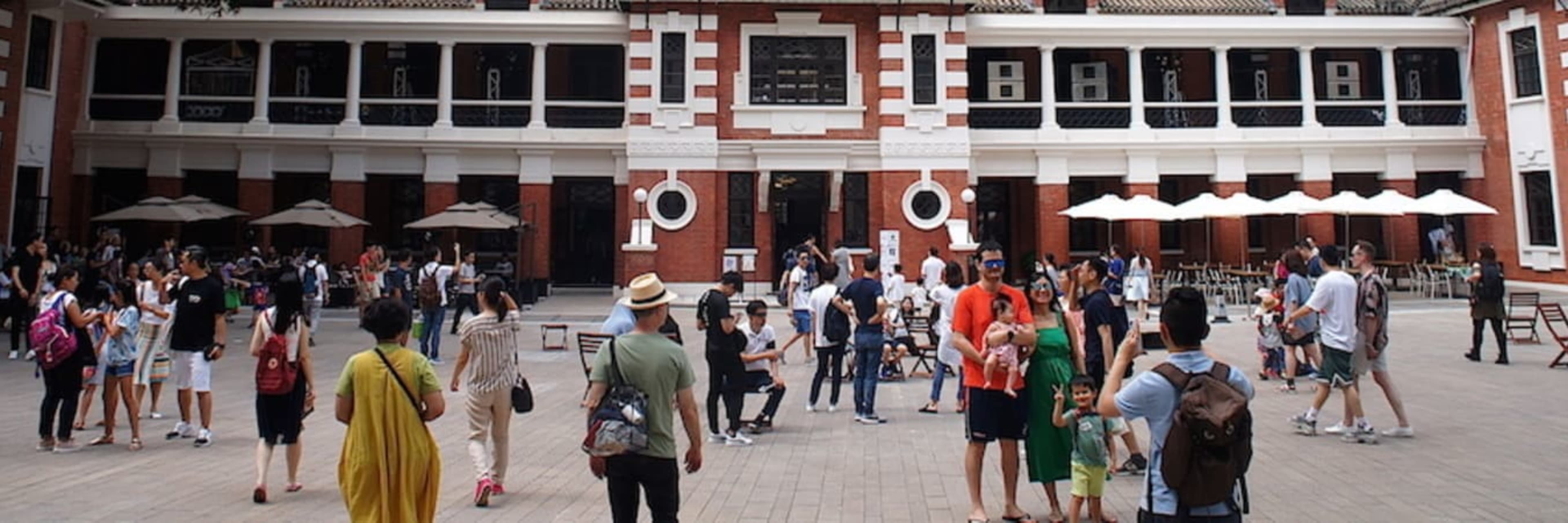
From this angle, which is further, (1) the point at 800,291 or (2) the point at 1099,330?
(1) the point at 800,291

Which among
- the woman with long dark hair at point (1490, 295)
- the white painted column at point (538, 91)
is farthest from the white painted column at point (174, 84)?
the woman with long dark hair at point (1490, 295)

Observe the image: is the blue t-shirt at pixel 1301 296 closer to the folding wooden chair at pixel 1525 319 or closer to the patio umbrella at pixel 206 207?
the folding wooden chair at pixel 1525 319

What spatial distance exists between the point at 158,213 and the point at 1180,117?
28.4 meters

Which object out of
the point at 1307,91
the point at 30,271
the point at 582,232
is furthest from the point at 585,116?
the point at 1307,91

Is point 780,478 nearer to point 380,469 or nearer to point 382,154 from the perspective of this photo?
point 380,469

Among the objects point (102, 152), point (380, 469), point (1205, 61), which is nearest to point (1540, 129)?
point (1205, 61)

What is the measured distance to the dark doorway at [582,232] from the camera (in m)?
28.1

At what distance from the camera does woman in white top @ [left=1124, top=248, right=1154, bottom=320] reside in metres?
19.3

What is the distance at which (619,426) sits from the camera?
402 centimetres

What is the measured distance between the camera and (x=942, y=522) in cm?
561

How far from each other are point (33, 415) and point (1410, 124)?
32636mm

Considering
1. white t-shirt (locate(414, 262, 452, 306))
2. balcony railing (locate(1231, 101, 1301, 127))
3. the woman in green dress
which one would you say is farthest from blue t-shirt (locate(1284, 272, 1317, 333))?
balcony railing (locate(1231, 101, 1301, 127))

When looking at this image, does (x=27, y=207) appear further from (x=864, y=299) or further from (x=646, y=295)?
(x=646, y=295)

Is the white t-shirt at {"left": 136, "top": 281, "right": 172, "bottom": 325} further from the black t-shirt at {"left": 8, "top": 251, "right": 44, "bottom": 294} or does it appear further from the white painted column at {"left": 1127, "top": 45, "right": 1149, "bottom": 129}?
the white painted column at {"left": 1127, "top": 45, "right": 1149, "bottom": 129}
